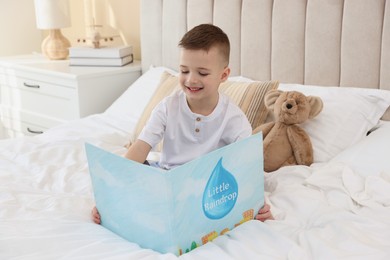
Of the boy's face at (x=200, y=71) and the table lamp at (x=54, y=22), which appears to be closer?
the boy's face at (x=200, y=71)

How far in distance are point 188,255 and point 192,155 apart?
40cm

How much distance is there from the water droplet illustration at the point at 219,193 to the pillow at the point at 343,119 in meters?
0.56

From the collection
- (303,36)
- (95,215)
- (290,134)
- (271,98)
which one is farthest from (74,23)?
(95,215)

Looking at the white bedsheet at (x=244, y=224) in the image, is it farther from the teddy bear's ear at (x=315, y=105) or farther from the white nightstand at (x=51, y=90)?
the white nightstand at (x=51, y=90)

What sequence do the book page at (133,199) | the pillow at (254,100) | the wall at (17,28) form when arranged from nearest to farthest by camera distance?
the book page at (133,199) < the pillow at (254,100) < the wall at (17,28)

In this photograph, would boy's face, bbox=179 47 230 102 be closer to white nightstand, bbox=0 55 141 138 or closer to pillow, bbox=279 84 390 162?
pillow, bbox=279 84 390 162

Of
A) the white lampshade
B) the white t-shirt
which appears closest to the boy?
the white t-shirt

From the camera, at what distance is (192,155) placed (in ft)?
4.48

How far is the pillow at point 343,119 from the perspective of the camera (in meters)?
1.61

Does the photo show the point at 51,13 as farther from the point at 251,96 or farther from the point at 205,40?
the point at 205,40

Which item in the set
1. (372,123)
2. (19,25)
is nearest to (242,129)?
(372,123)

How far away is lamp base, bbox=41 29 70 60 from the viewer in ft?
9.28

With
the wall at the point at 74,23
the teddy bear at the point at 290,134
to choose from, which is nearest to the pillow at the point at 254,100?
the teddy bear at the point at 290,134

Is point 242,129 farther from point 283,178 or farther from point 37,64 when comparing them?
point 37,64
